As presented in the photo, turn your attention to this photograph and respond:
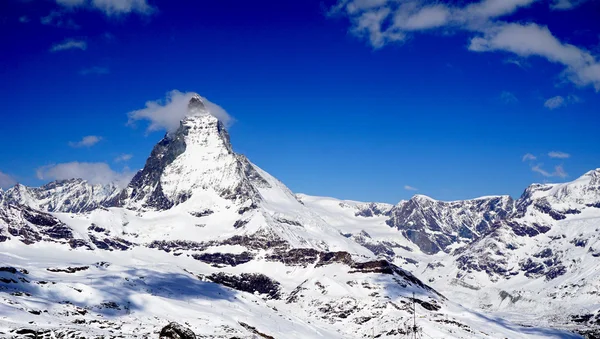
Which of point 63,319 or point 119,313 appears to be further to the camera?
point 119,313

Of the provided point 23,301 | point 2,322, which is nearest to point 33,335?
point 2,322

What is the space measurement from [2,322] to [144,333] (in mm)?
32327

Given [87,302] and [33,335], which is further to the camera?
[87,302]

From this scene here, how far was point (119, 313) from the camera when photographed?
614ft

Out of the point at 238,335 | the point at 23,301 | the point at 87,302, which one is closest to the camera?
the point at 23,301

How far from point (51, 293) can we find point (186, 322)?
138 ft

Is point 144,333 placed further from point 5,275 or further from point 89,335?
point 5,275

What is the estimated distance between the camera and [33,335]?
12069 centimetres

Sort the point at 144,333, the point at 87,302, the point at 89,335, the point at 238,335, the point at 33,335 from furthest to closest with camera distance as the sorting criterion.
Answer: the point at 87,302
the point at 238,335
the point at 144,333
the point at 89,335
the point at 33,335

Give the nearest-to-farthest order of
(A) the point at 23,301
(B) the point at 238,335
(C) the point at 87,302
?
1. (A) the point at 23,301
2. (B) the point at 238,335
3. (C) the point at 87,302

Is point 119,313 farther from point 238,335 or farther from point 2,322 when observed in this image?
point 2,322

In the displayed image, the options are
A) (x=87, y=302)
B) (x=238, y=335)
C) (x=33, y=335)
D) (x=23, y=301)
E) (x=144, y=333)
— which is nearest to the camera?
(x=33, y=335)

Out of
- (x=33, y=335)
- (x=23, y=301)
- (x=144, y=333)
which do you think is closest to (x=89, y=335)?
(x=33, y=335)

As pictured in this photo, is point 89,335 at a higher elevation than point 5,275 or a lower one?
lower
